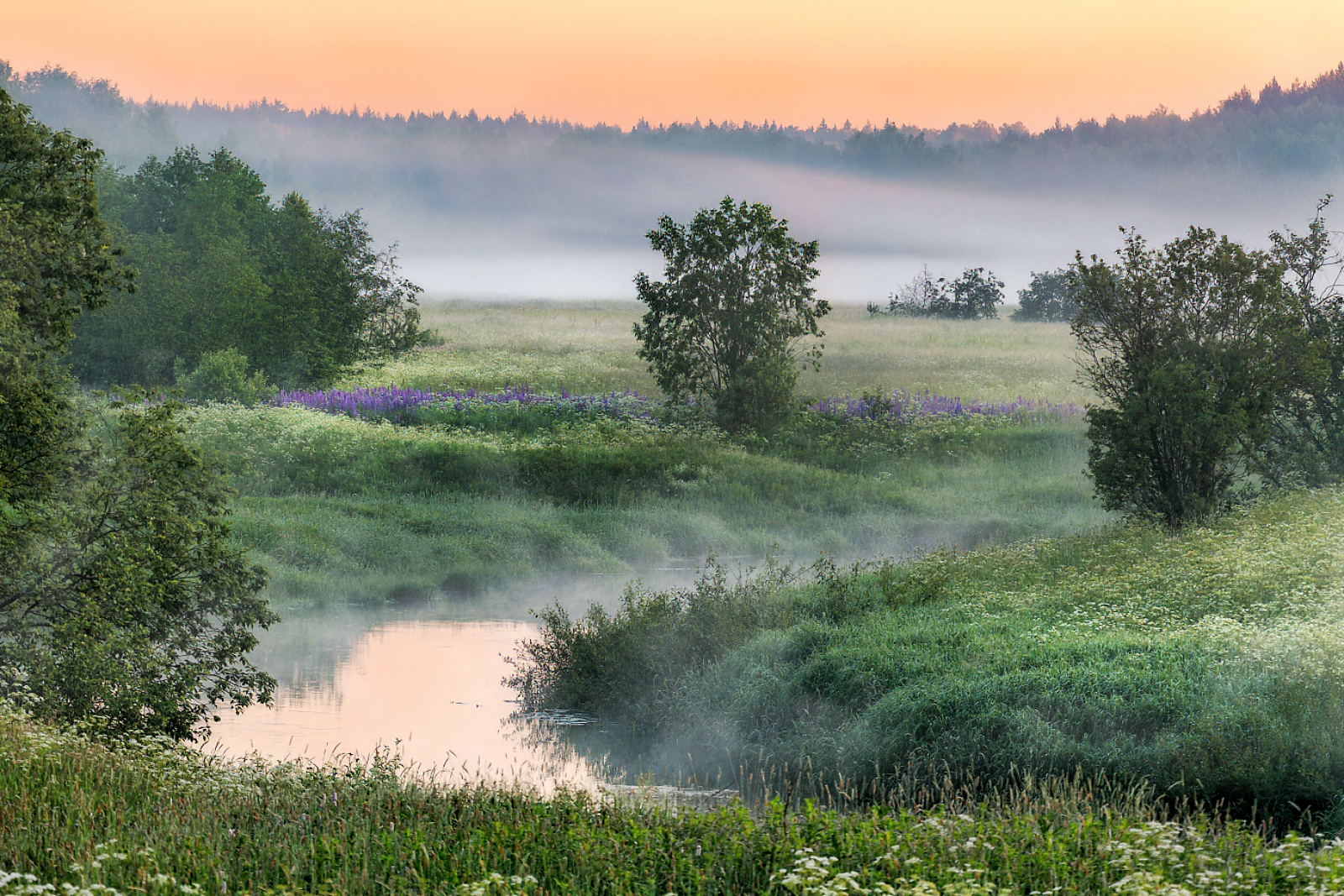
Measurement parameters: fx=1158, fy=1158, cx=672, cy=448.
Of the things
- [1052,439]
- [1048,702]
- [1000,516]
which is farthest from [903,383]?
[1048,702]

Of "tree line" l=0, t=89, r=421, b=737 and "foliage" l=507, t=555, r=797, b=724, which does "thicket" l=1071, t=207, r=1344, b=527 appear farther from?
"tree line" l=0, t=89, r=421, b=737

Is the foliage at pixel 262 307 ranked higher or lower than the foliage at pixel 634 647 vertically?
higher

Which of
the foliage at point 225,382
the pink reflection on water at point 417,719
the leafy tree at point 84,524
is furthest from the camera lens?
the foliage at point 225,382

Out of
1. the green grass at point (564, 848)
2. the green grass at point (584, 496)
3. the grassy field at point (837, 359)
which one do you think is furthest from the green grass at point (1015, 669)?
the grassy field at point (837, 359)

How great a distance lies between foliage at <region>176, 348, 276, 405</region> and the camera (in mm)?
36875

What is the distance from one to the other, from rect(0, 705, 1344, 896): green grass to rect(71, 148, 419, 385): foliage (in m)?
35.4

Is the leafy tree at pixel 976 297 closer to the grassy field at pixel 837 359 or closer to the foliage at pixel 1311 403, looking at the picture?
the grassy field at pixel 837 359

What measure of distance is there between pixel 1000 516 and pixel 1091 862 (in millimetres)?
22915

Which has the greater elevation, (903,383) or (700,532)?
(903,383)

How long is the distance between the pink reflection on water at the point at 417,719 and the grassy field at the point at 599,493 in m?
5.07

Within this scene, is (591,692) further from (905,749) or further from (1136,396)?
(1136,396)

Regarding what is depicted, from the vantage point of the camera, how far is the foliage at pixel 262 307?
1629 inches

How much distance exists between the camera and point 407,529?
24.2m

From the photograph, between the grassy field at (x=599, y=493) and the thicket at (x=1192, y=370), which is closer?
the thicket at (x=1192, y=370)
